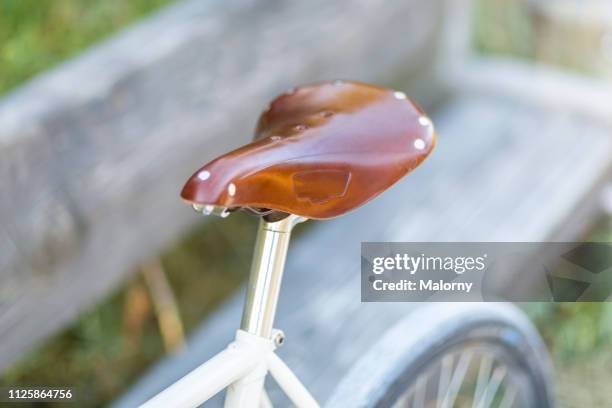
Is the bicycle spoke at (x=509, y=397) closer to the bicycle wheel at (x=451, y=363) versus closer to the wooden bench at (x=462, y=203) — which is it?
the bicycle wheel at (x=451, y=363)

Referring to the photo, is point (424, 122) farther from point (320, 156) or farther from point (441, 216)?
point (441, 216)

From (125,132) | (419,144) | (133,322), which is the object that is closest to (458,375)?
(419,144)

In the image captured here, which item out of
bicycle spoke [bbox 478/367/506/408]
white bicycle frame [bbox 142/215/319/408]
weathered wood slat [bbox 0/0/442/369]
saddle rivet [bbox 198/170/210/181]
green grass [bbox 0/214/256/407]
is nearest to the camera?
saddle rivet [bbox 198/170/210/181]

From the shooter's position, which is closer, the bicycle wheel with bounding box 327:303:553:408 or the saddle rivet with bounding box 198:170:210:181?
the saddle rivet with bounding box 198:170:210:181

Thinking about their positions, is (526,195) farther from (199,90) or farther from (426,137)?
(426,137)


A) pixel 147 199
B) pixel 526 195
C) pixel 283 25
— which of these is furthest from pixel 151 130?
pixel 526 195

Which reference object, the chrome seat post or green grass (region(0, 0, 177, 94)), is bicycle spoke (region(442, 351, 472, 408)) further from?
green grass (region(0, 0, 177, 94))

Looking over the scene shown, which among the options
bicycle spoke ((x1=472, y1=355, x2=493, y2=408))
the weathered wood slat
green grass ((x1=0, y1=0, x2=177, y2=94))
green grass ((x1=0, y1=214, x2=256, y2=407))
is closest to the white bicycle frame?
bicycle spoke ((x1=472, y1=355, x2=493, y2=408))
